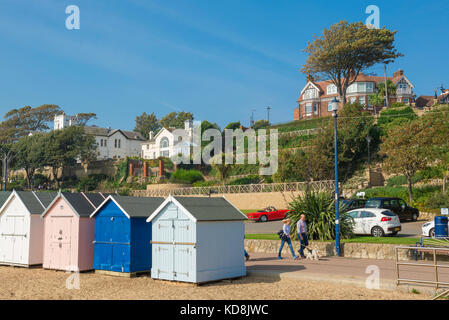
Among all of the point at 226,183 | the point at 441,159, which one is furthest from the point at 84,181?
the point at 441,159

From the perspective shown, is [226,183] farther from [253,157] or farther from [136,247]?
[136,247]

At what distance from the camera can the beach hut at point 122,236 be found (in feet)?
44.4

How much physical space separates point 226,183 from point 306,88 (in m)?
32.5

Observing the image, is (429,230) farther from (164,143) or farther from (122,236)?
(164,143)

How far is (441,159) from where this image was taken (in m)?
33.0

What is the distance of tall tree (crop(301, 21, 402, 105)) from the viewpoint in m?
52.5

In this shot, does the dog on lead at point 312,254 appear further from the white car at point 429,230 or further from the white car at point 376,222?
the white car at point 429,230

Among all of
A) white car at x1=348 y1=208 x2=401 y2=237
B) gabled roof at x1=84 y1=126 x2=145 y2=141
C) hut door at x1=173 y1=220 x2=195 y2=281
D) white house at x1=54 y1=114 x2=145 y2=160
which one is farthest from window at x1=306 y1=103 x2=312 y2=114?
hut door at x1=173 y1=220 x2=195 y2=281

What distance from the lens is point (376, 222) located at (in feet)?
66.5

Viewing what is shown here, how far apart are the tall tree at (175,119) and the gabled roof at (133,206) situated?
87.1 m

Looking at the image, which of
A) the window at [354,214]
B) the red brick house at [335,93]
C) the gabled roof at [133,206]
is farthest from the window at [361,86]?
the gabled roof at [133,206]

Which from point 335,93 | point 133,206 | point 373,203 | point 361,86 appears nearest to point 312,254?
point 133,206

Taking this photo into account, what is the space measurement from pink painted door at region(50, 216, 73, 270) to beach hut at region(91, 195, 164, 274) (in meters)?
1.17

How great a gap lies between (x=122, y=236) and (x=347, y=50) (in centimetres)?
4638
